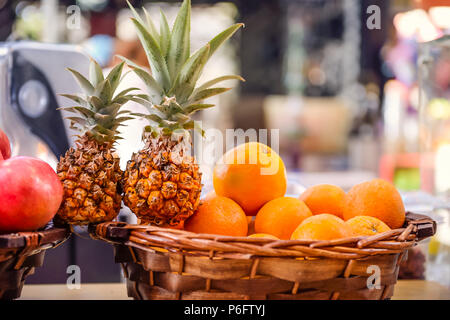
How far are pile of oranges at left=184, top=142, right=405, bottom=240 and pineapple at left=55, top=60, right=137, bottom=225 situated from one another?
183 mm

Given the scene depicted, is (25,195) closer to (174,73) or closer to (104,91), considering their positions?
(104,91)

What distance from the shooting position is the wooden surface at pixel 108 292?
1.05 m

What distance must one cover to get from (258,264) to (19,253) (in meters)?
0.39

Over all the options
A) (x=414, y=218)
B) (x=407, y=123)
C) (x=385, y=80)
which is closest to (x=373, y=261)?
(x=414, y=218)

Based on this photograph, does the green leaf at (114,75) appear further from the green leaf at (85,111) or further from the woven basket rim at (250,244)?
the woven basket rim at (250,244)

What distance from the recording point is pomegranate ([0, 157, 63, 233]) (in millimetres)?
806

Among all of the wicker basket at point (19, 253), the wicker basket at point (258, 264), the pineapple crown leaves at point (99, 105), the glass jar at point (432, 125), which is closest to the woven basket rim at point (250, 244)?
the wicker basket at point (258, 264)

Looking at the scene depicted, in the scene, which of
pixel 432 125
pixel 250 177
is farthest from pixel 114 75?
pixel 432 125

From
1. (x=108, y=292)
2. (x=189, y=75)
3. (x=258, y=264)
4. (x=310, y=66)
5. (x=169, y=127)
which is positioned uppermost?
(x=310, y=66)

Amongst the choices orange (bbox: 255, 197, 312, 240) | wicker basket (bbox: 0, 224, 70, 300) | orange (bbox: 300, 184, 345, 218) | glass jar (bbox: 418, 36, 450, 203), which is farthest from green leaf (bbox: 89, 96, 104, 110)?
glass jar (bbox: 418, 36, 450, 203)

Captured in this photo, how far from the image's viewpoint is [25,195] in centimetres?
81

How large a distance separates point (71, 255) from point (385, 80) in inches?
205

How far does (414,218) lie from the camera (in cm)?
102
